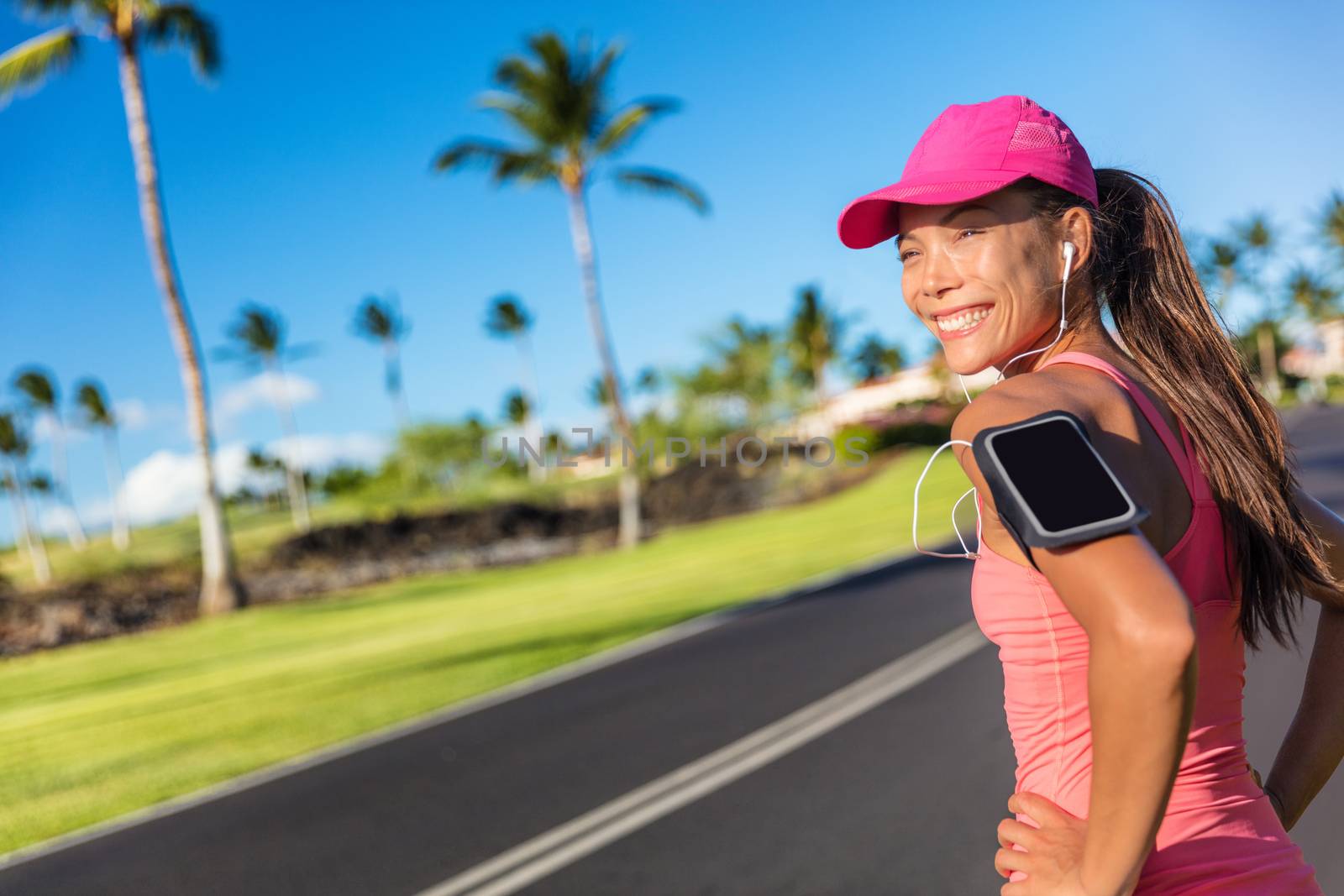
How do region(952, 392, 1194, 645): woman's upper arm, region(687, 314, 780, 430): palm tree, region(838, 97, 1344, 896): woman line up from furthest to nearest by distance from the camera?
region(687, 314, 780, 430): palm tree
region(838, 97, 1344, 896): woman
region(952, 392, 1194, 645): woman's upper arm

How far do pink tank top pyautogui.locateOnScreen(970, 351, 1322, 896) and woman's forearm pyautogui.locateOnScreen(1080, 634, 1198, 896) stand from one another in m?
0.15

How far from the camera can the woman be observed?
116 cm

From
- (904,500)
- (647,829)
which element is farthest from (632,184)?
(647,829)

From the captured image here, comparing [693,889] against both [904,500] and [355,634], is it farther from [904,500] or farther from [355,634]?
[904,500]

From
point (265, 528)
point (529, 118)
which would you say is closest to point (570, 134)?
point (529, 118)

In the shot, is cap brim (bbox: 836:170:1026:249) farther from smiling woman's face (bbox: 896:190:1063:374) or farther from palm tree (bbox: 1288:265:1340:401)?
palm tree (bbox: 1288:265:1340:401)

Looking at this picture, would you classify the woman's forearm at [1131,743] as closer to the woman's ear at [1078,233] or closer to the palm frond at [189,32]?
the woman's ear at [1078,233]

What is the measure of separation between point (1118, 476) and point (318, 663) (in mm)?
11295

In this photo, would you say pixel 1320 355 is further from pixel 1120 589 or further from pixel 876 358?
pixel 1120 589

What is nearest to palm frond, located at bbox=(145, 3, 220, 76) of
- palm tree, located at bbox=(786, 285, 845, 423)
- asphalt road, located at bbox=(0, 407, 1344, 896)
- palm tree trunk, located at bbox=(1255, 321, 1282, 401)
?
asphalt road, located at bbox=(0, 407, 1344, 896)

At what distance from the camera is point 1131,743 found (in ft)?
3.55

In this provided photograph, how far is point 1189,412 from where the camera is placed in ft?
4.48

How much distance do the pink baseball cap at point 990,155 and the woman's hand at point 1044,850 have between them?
32.1 inches

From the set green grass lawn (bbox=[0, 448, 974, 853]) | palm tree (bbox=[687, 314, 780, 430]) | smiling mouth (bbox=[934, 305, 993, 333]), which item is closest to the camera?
smiling mouth (bbox=[934, 305, 993, 333])
